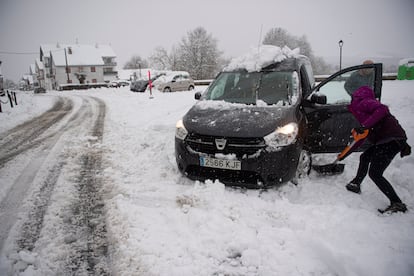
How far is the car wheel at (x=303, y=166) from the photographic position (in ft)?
12.1

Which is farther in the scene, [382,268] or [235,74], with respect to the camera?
[235,74]

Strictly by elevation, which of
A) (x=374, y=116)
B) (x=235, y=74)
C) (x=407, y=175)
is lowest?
(x=407, y=175)

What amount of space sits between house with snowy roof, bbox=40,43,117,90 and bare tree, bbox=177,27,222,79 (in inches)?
944

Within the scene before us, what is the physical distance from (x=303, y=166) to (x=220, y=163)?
4.71 ft

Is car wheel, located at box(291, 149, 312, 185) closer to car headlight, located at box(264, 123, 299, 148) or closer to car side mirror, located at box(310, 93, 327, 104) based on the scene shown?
car headlight, located at box(264, 123, 299, 148)

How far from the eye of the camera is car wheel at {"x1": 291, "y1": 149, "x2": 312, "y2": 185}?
3.68 meters

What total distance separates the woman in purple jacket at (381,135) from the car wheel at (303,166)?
0.89 m

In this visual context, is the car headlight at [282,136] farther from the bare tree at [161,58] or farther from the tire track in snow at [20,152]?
the bare tree at [161,58]

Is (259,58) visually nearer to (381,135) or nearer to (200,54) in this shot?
(381,135)

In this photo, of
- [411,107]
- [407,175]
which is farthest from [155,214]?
[411,107]

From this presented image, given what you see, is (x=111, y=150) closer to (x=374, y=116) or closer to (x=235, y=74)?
(x=235, y=74)

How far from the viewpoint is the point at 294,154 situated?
11.0 ft

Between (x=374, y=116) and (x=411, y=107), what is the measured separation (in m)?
6.33

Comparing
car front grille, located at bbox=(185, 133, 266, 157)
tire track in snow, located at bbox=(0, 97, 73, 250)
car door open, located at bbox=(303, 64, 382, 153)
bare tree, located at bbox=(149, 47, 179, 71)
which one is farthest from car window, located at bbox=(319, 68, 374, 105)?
bare tree, located at bbox=(149, 47, 179, 71)
